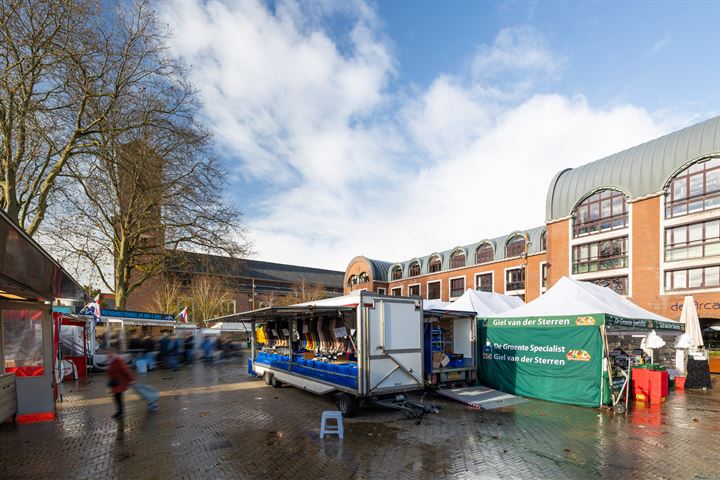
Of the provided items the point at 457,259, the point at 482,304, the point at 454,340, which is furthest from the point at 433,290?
the point at 454,340

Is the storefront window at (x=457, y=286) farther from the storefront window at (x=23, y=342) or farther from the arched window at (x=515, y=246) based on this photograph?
the storefront window at (x=23, y=342)

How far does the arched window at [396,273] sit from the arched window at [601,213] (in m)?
25.2

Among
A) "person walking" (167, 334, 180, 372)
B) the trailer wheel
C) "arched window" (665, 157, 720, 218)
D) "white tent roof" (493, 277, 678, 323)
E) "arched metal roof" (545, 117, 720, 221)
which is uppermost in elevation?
"arched metal roof" (545, 117, 720, 221)

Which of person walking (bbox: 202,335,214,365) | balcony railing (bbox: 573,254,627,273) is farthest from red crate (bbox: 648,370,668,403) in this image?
person walking (bbox: 202,335,214,365)

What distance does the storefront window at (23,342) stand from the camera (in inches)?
344

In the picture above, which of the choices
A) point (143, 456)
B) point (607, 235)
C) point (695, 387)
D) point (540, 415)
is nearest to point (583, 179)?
point (607, 235)

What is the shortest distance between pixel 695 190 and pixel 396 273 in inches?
1329

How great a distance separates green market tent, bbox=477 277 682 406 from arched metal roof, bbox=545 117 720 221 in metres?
15.6

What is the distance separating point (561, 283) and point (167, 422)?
40.0 feet

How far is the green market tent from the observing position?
10102mm

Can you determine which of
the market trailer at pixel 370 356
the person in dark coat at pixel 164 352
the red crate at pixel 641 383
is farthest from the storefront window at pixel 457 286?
the market trailer at pixel 370 356

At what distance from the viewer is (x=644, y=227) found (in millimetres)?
25453

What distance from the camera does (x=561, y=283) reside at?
12938 mm

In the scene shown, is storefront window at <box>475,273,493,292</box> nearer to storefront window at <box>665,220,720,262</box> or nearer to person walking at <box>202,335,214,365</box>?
storefront window at <box>665,220,720,262</box>
